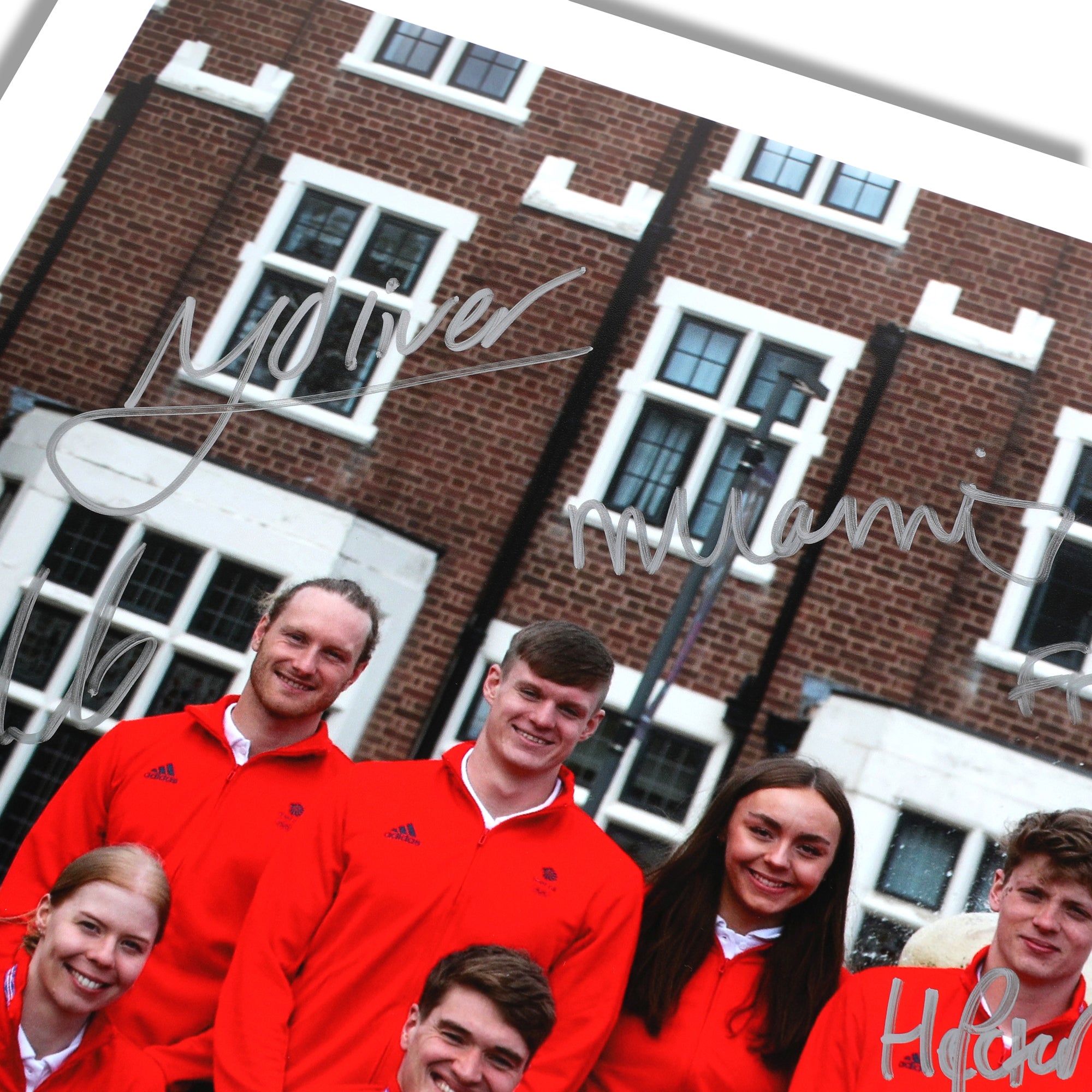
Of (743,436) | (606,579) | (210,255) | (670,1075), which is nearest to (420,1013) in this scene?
(670,1075)

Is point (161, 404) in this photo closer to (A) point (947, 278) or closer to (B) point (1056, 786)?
(A) point (947, 278)

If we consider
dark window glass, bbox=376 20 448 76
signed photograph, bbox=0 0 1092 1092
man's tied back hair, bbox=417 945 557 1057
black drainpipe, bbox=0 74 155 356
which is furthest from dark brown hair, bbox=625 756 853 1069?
black drainpipe, bbox=0 74 155 356

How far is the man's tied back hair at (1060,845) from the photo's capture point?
2.35 m

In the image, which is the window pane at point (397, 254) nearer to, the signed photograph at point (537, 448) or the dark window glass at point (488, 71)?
the signed photograph at point (537, 448)

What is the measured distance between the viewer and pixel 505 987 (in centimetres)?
190

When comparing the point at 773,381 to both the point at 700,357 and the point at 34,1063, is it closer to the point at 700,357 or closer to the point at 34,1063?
the point at 700,357

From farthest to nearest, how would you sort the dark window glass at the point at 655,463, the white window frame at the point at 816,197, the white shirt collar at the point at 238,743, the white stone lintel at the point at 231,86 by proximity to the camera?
the white stone lintel at the point at 231,86
the white window frame at the point at 816,197
the dark window glass at the point at 655,463
the white shirt collar at the point at 238,743

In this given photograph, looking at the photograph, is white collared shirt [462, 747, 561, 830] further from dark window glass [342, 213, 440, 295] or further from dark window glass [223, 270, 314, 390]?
dark window glass [342, 213, 440, 295]

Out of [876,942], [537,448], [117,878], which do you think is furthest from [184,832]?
[876,942]

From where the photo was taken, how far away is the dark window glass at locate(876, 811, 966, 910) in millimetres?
2854

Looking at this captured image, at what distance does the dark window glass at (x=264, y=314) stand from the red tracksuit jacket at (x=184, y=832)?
91 cm

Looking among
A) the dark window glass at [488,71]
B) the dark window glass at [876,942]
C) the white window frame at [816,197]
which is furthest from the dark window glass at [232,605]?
the dark window glass at [876,942]

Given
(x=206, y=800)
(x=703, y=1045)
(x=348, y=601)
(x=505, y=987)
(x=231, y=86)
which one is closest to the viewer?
(x=505, y=987)

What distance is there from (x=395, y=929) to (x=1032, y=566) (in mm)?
1826
